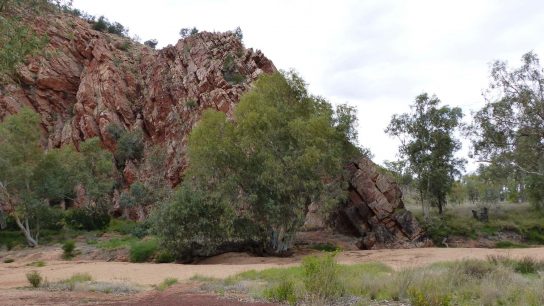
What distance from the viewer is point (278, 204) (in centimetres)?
2819

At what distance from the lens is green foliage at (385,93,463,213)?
42.4 metres

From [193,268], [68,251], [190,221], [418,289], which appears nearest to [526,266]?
[418,289]

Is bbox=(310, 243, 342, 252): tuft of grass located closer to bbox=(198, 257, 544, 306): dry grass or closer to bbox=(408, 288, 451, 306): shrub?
bbox=(198, 257, 544, 306): dry grass

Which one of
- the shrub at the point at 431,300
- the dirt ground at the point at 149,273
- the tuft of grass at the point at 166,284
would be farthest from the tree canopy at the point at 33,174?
the shrub at the point at 431,300

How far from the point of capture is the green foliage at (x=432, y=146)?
42375mm

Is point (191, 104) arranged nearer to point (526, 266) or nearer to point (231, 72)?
point (231, 72)

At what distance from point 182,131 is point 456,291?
43.9 m

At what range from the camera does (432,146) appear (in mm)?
42969

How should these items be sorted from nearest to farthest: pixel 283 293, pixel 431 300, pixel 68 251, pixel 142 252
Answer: pixel 431 300 → pixel 283 293 → pixel 142 252 → pixel 68 251

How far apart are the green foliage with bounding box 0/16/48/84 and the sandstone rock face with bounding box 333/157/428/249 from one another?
91.6 ft

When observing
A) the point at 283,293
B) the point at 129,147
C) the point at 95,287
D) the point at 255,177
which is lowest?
the point at 95,287

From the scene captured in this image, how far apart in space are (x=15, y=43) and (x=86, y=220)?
3522 cm

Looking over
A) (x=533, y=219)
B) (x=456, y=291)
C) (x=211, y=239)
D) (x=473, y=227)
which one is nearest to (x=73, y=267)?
(x=211, y=239)

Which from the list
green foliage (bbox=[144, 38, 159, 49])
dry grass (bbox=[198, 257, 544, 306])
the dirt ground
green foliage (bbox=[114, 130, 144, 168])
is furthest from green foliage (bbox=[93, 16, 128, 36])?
dry grass (bbox=[198, 257, 544, 306])
